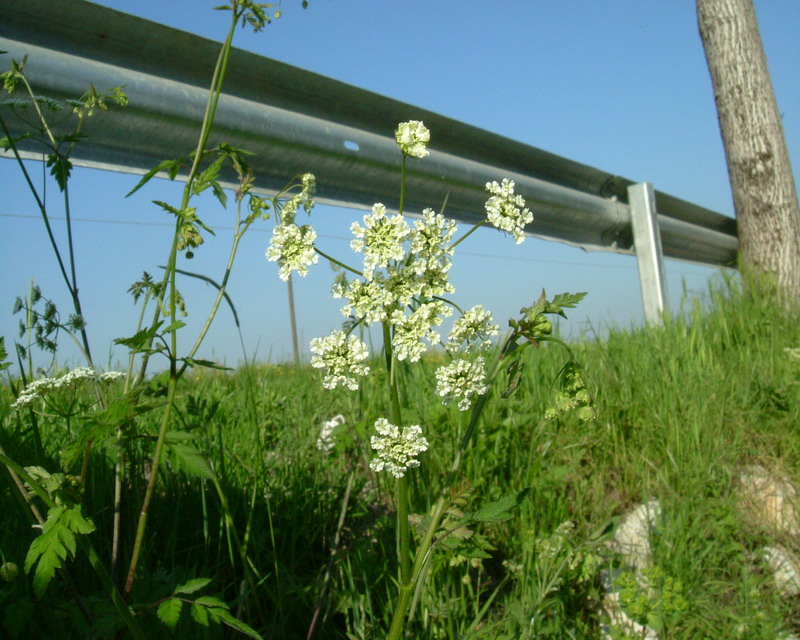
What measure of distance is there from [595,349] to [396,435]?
9.73ft

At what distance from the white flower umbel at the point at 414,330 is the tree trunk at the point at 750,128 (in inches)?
210

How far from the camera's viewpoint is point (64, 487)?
1.34 meters

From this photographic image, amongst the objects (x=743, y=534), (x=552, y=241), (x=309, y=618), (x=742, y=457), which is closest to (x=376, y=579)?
(x=309, y=618)

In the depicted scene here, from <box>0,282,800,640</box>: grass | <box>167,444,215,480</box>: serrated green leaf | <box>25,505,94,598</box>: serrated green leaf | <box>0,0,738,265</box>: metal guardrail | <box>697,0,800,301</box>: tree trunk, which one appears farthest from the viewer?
<box>697,0,800,301</box>: tree trunk

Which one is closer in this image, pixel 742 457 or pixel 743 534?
pixel 743 534

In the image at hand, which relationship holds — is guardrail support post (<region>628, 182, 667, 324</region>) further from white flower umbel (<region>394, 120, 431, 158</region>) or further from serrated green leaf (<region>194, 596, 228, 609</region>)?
serrated green leaf (<region>194, 596, 228, 609</region>)

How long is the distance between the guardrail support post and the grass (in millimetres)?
1449

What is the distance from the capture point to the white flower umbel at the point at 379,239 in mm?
1322

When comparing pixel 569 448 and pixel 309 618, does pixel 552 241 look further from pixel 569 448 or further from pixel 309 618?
pixel 309 618

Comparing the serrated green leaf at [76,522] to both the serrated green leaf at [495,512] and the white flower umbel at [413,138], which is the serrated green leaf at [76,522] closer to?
the serrated green leaf at [495,512]

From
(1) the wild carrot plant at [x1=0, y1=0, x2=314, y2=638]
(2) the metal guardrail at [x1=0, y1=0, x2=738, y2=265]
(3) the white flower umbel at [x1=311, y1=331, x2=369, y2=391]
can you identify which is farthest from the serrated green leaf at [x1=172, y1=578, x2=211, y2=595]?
(2) the metal guardrail at [x1=0, y1=0, x2=738, y2=265]

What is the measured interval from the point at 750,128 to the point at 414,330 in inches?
226

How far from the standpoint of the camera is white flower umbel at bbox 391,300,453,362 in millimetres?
1358

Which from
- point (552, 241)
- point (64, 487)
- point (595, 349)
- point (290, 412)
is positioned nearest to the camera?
point (64, 487)
